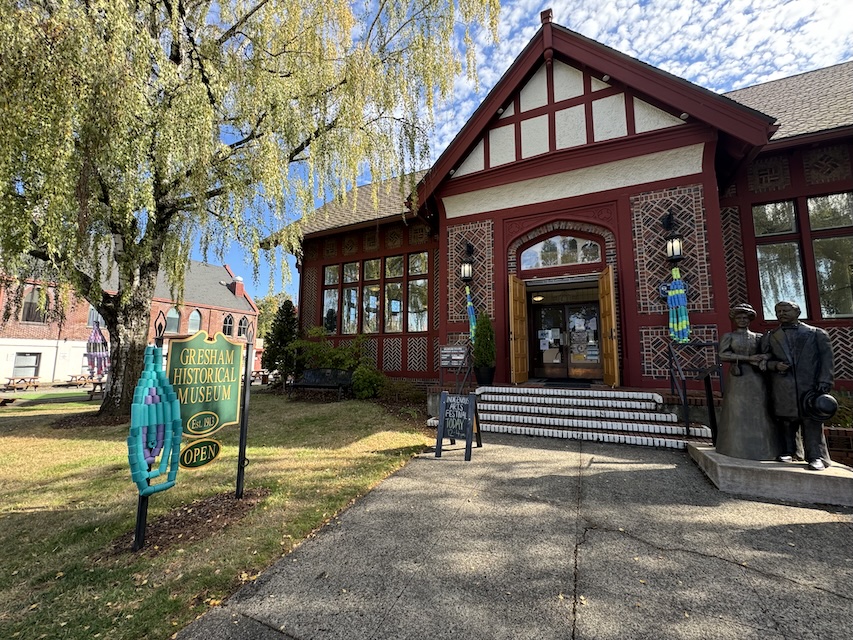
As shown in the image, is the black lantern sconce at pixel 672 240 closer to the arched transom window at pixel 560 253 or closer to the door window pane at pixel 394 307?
the arched transom window at pixel 560 253

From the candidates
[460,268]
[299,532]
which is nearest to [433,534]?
[299,532]

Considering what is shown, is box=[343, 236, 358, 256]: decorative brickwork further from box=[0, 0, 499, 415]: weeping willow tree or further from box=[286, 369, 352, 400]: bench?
box=[0, 0, 499, 415]: weeping willow tree

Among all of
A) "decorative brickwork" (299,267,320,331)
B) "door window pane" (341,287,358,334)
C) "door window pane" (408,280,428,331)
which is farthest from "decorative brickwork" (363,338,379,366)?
"decorative brickwork" (299,267,320,331)

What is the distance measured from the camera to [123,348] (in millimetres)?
8141

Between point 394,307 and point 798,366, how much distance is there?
31.5ft

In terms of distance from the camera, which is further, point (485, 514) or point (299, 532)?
point (485, 514)

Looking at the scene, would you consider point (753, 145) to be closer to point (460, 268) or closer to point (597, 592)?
point (460, 268)

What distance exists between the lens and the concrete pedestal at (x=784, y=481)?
3.52 meters

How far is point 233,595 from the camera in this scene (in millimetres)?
2258

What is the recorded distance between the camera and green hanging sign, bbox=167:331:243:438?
3.24 meters

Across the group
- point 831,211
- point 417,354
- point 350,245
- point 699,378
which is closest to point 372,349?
point 417,354

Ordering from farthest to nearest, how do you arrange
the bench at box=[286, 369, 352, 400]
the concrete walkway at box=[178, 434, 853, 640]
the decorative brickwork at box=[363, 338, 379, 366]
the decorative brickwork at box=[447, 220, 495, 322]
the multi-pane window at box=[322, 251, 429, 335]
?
the decorative brickwork at box=[363, 338, 379, 366]
the multi-pane window at box=[322, 251, 429, 335]
the bench at box=[286, 369, 352, 400]
the decorative brickwork at box=[447, 220, 495, 322]
the concrete walkway at box=[178, 434, 853, 640]

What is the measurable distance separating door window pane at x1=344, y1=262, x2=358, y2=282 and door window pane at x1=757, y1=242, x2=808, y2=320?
11.1 metres

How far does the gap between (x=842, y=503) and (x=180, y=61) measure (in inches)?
503
